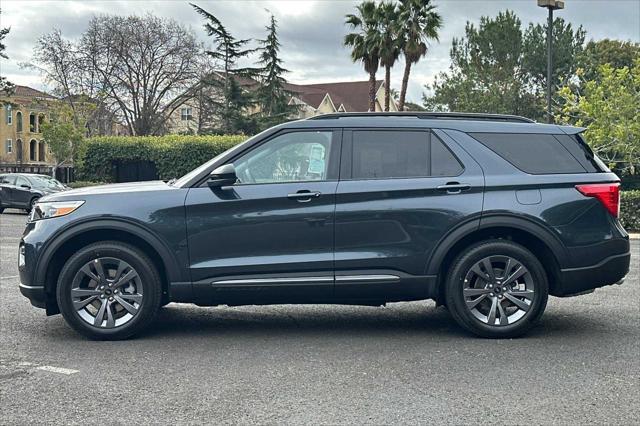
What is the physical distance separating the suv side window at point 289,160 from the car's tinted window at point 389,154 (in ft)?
0.86

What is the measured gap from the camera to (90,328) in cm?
564

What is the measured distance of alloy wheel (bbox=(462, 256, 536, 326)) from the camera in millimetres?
5730

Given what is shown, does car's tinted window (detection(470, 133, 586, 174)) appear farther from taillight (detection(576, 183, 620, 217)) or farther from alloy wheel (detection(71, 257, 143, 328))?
alloy wheel (detection(71, 257, 143, 328))

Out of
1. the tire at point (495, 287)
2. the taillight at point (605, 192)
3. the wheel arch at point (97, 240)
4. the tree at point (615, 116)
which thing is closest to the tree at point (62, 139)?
the tree at point (615, 116)

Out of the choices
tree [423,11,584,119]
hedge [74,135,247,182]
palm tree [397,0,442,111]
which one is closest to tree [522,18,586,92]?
tree [423,11,584,119]

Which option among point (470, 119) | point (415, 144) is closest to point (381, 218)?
point (415, 144)

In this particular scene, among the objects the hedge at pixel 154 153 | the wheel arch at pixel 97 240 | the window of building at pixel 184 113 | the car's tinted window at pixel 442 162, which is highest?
the window of building at pixel 184 113

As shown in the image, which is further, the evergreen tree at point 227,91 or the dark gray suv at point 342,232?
the evergreen tree at point 227,91

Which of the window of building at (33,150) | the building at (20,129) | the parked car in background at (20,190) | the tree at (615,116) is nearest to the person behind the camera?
the tree at (615,116)

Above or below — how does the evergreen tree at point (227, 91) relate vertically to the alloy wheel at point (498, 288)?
above

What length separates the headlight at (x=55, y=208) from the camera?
569 centimetres

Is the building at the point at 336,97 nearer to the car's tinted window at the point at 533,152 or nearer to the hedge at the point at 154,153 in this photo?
the hedge at the point at 154,153

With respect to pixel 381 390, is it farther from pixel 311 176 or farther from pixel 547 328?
pixel 547 328

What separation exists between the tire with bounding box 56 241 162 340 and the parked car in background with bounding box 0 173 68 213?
65.6 ft
